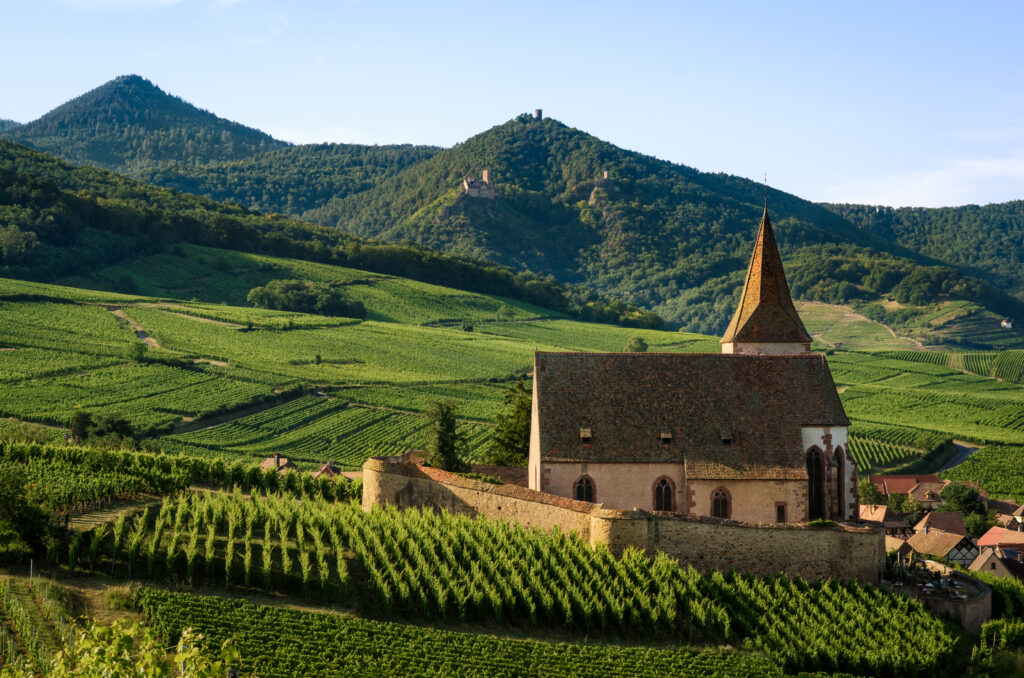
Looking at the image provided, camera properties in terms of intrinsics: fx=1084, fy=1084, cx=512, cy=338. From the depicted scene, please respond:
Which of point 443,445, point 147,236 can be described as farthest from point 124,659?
point 147,236

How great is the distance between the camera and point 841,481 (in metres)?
41.6

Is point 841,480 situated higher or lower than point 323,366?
higher

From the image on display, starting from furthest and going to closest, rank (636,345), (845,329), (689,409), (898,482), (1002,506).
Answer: (845,329)
(636,345)
(898,482)
(1002,506)
(689,409)

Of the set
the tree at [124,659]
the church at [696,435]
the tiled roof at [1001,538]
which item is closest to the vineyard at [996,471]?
the tiled roof at [1001,538]

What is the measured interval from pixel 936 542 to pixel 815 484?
2585 centimetres

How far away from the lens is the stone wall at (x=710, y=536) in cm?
3628

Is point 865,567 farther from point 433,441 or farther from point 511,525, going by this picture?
point 433,441

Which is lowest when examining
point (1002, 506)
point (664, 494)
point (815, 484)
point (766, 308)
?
point (1002, 506)

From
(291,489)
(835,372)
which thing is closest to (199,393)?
(291,489)

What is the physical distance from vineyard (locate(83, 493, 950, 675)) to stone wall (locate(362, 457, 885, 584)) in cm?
72

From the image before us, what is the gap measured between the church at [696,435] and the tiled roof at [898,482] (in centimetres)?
3872

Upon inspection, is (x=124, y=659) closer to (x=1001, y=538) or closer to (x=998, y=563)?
(x=998, y=563)

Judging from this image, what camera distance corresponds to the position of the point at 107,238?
117m

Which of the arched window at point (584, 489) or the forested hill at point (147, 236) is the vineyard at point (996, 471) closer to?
the arched window at point (584, 489)
